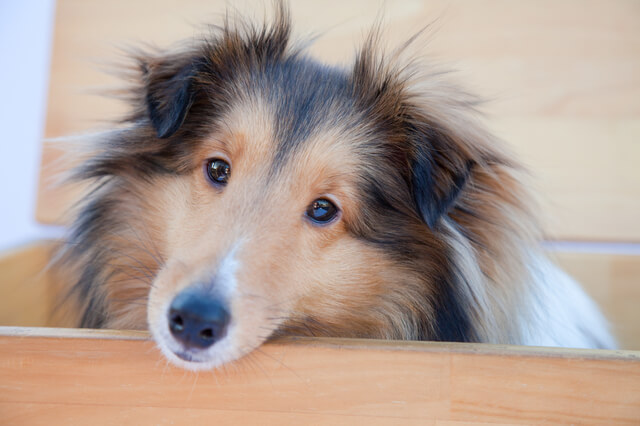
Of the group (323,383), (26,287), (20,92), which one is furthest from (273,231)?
(20,92)

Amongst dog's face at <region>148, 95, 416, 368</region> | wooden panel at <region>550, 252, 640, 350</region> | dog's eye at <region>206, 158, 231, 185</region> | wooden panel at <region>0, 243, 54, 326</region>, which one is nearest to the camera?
dog's face at <region>148, 95, 416, 368</region>

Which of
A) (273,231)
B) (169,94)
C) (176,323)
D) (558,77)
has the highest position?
(558,77)

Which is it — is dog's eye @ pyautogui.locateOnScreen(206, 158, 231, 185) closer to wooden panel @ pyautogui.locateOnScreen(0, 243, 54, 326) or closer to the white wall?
wooden panel @ pyautogui.locateOnScreen(0, 243, 54, 326)

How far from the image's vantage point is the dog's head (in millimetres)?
1474

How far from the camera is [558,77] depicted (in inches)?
105

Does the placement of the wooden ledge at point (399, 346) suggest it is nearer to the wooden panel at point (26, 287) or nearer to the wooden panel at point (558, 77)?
the wooden panel at point (26, 287)

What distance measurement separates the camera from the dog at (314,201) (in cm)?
148

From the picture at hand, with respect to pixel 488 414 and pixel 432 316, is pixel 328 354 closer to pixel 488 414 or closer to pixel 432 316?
pixel 488 414

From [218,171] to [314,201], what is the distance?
0.89ft

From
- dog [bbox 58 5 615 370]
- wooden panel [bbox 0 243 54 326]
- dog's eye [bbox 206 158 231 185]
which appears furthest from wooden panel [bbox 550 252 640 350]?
wooden panel [bbox 0 243 54 326]

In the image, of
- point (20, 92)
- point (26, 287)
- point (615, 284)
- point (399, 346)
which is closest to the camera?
point (399, 346)

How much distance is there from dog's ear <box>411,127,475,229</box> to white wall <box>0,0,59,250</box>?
215cm

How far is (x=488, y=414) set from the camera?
48.0 inches

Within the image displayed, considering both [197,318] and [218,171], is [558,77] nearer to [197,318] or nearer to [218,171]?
[218,171]
